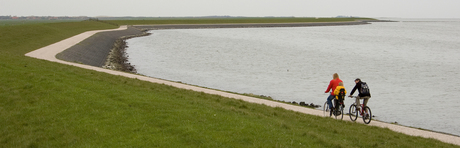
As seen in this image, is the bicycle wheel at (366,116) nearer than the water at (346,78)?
Yes

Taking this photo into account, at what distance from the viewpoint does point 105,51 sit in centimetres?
5344

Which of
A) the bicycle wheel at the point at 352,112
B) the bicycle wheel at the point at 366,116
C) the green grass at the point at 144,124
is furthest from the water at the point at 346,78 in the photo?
the green grass at the point at 144,124

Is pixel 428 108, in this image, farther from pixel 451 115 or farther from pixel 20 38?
pixel 20 38

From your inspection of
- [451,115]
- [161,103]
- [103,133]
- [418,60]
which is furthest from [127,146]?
[418,60]

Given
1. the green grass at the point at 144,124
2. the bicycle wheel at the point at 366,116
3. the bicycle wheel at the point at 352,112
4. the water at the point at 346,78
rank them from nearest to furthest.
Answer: the green grass at the point at 144,124
the bicycle wheel at the point at 366,116
the bicycle wheel at the point at 352,112
the water at the point at 346,78

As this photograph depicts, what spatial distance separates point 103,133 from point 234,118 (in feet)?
12.4

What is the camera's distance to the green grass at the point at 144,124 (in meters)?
9.40

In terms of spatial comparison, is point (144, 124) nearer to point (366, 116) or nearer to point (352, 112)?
point (366, 116)

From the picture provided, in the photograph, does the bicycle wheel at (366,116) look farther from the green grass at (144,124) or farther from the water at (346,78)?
the water at (346,78)

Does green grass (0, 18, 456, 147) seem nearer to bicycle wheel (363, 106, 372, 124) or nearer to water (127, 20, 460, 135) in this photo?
bicycle wheel (363, 106, 372, 124)

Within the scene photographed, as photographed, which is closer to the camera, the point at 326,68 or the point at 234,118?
the point at 234,118

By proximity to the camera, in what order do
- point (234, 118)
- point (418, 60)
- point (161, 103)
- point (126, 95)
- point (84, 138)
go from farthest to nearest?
point (418, 60) < point (126, 95) < point (161, 103) < point (234, 118) < point (84, 138)

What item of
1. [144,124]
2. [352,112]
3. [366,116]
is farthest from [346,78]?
[144,124]

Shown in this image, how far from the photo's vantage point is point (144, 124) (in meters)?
10.3
